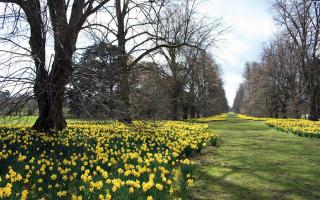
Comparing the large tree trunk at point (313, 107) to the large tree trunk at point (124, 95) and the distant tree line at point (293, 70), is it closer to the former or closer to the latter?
the distant tree line at point (293, 70)

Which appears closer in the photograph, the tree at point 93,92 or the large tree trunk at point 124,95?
the tree at point 93,92

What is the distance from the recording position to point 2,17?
6215mm

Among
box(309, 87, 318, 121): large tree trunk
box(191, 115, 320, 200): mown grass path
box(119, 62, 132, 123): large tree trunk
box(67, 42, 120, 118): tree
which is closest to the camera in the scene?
box(191, 115, 320, 200): mown grass path

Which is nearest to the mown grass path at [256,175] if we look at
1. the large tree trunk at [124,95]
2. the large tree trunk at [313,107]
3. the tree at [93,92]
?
the large tree trunk at [124,95]

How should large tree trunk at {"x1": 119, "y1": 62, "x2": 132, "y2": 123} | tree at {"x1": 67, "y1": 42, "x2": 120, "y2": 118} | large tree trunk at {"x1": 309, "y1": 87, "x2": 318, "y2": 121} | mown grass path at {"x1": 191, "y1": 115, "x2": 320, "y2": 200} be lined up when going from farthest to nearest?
1. large tree trunk at {"x1": 309, "y1": 87, "x2": 318, "y2": 121}
2. large tree trunk at {"x1": 119, "y1": 62, "x2": 132, "y2": 123}
3. tree at {"x1": 67, "y1": 42, "x2": 120, "y2": 118}
4. mown grass path at {"x1": 191, "y1": 115, "x2": 320, "y2": 200}

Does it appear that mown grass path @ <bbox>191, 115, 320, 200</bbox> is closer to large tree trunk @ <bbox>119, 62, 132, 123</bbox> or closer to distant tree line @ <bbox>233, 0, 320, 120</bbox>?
large tree trunk @ <bbox>119, 62, 132, 123</bbox>

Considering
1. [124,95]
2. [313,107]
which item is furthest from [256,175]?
[313,107]

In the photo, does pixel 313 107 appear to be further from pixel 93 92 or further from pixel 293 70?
pixel 93 92

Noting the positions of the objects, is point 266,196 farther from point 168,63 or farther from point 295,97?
point 295,97

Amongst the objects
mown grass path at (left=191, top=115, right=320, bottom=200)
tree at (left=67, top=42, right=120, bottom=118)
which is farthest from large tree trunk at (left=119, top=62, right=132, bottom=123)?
mown grass path at (left=191, top=115, right=320, bottom=200)

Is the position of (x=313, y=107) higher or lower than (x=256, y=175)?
higher

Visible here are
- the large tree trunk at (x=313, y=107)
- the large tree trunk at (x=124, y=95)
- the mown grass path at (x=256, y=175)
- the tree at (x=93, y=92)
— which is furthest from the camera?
the large tree trunk at (x=313, y=107)

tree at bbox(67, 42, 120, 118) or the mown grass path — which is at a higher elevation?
tree at bbox(67, 42, 120, 118)

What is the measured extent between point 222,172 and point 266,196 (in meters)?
1.71
